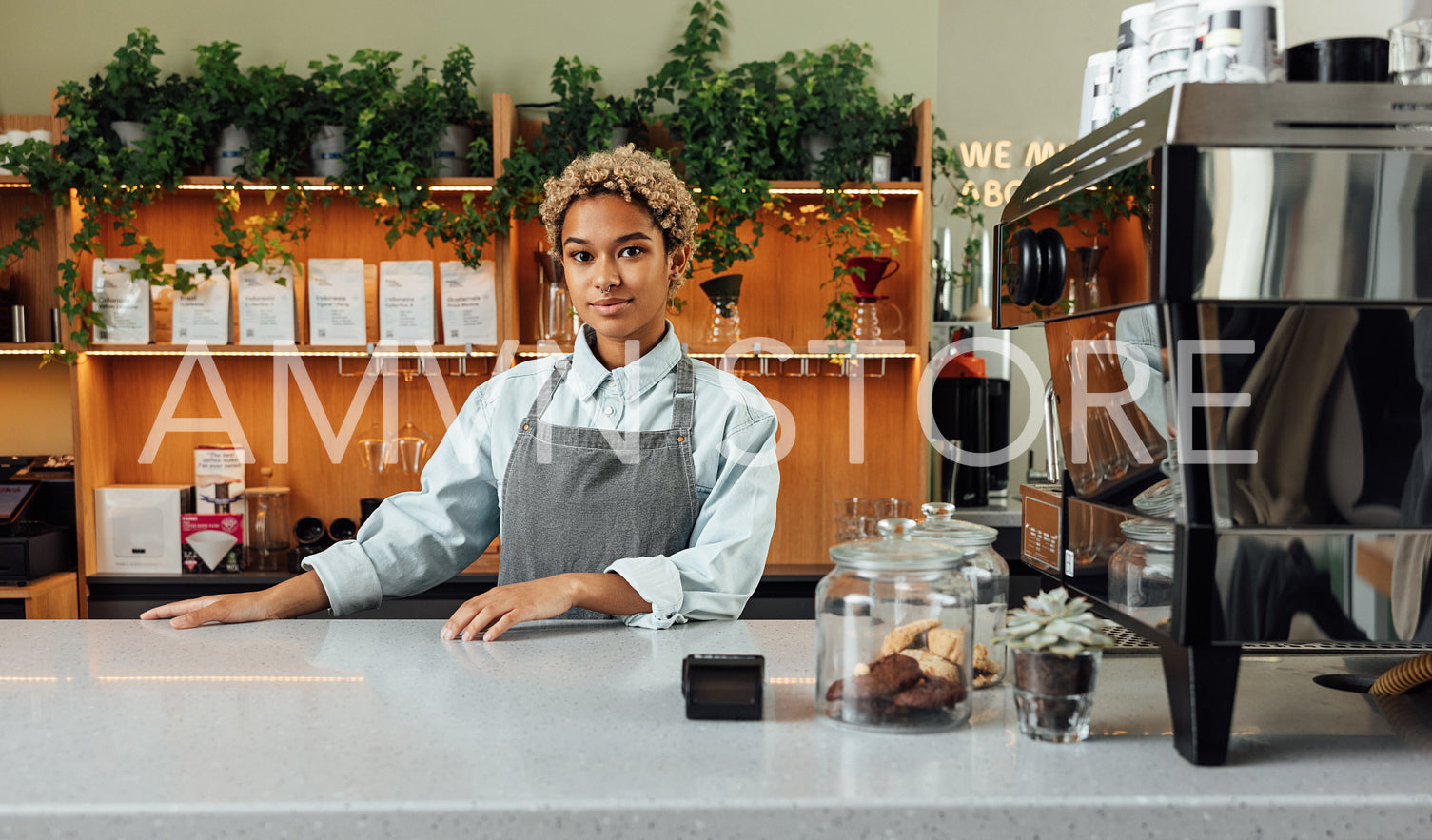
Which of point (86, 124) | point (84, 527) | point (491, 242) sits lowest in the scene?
point (84, 527)

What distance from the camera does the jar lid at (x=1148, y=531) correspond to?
3.02 ft

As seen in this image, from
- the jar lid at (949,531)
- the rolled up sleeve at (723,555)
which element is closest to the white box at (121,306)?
the rolled up sleeve at (723,555)

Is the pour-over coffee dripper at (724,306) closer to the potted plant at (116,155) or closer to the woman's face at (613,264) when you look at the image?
the woman's face at (613,264)

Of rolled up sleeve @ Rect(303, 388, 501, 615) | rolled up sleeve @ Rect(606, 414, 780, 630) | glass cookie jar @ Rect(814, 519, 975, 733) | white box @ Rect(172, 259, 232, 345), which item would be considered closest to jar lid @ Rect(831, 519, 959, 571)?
glass cookie jar @ Rect(814, 519, 975, 733)

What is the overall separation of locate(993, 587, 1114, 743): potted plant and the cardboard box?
109 inches

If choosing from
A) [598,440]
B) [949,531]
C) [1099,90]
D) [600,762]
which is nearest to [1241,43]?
[1099,90]

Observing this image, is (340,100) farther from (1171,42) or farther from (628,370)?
(1171,42)

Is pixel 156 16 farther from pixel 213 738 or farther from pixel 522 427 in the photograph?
pixel 213 738

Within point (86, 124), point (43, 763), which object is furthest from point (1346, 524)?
point (86, 124)

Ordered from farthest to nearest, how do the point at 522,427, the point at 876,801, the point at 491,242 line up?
1. the point at 491,242
2. the point at 522,427
3. the point at 876,801

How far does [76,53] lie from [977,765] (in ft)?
11.6

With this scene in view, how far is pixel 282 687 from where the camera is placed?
1017mm

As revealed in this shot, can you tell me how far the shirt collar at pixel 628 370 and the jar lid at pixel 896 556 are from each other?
0.77 metres

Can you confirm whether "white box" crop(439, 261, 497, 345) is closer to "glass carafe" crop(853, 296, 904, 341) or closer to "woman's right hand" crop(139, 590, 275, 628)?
"glass carafe" crop(853, 296, 904, 341)
